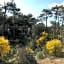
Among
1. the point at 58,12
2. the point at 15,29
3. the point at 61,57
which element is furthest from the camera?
the point at 58,12

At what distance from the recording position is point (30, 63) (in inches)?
605

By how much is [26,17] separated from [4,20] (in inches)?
212

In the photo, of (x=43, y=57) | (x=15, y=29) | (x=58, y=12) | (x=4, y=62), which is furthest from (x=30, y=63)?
(x=58, y=12)

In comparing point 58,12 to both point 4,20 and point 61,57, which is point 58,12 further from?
point 61,57

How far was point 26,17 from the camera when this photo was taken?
1713 inches

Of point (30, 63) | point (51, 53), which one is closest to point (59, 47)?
point (51, 53)

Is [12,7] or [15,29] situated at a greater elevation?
[12,7]

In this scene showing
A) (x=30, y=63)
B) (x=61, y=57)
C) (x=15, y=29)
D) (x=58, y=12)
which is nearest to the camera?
(x=30, y=63)

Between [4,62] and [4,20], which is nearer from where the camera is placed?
[4,62]

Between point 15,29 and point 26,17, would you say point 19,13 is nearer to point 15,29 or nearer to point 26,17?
point 26,17

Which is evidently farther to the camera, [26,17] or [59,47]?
[26,17]

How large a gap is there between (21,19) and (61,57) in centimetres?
2329

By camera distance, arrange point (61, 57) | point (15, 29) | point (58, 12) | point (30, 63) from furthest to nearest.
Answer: point (58, 12) < point (15, 29) < point (61, 57) < point (30, 63)

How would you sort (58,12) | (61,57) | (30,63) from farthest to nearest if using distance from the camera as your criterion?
(58,12) < (61,57) < (30,63)
